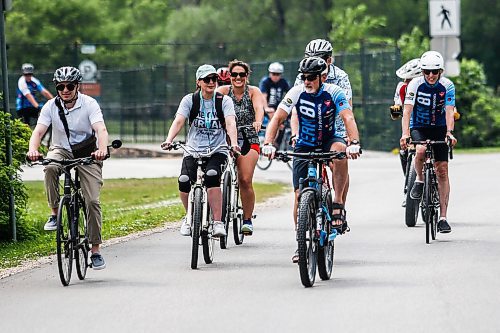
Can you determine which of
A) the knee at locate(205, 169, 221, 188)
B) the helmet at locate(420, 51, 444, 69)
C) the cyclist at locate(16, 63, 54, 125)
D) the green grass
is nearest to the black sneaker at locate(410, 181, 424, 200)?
the helmet at locate(420, 51, 444, 69)

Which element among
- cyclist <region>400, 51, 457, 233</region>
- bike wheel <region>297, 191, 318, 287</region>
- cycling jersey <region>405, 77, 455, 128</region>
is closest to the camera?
bike wheel <region>297, 191, 318, 287</region>

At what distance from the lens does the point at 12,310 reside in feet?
36.3

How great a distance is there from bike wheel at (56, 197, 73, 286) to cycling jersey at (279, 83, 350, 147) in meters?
1.91

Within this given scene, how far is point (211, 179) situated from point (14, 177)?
11.8ft

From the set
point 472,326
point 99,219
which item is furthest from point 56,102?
point 472,326

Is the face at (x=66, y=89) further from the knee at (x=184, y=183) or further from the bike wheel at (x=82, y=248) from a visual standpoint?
the knee at (x=184, y=183)

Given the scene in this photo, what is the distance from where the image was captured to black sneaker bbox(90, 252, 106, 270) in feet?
42.4

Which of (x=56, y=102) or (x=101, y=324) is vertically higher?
(x=56, y=102)

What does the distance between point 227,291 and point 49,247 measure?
4503 millimetres

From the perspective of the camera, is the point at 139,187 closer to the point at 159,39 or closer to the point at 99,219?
the point at 99,219

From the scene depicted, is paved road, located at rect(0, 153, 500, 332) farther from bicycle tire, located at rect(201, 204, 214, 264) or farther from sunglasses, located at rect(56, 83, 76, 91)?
sunglasses, located at rect(56, 83, 76, 91)

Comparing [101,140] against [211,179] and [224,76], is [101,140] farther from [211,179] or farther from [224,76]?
[224,76]

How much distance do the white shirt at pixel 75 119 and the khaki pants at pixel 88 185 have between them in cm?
11

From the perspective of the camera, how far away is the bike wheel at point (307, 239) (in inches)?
448
